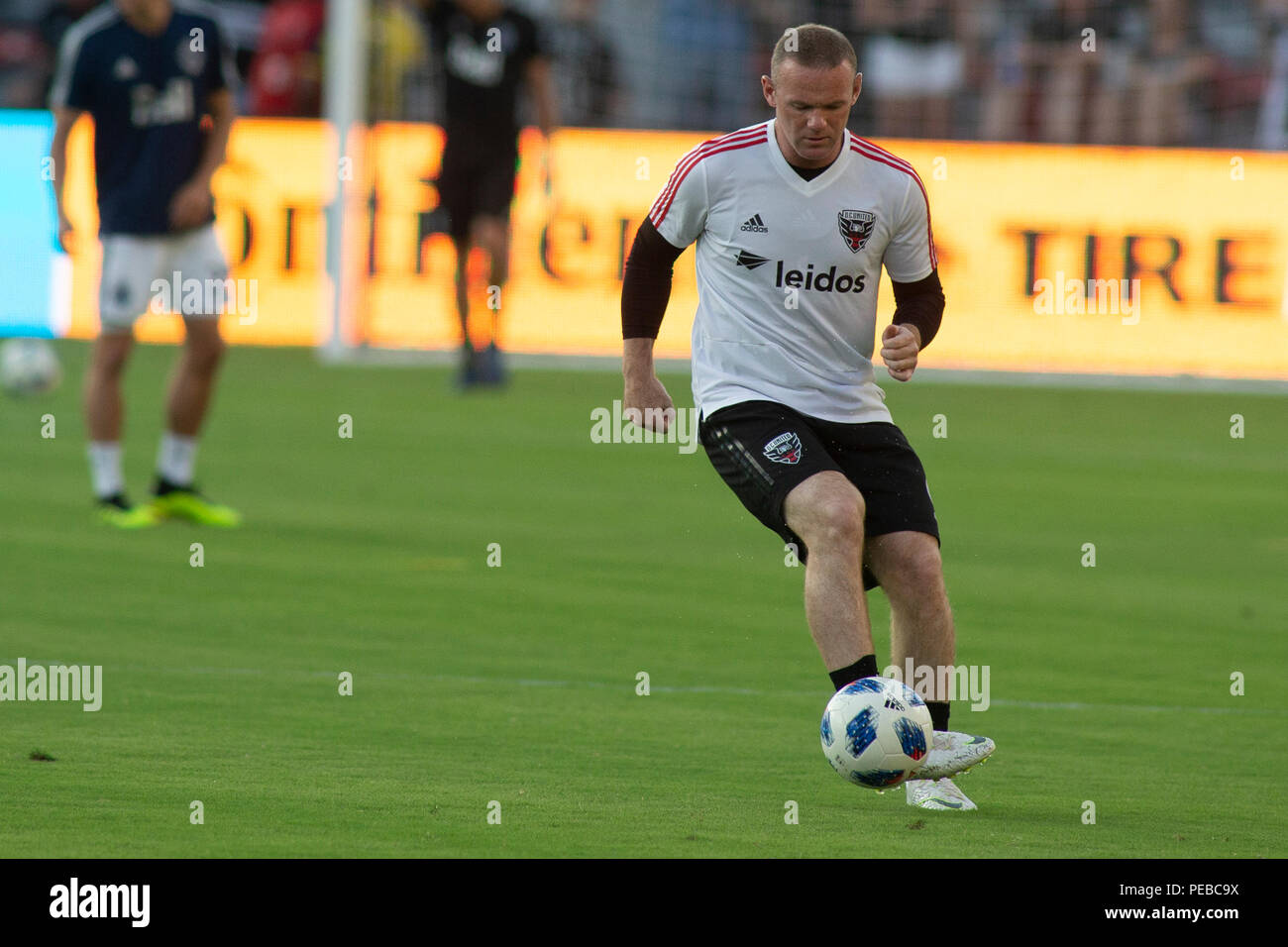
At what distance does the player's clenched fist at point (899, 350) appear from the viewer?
5.65 m

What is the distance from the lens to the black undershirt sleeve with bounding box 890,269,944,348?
6031 millimetres

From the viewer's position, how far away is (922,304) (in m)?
6.08

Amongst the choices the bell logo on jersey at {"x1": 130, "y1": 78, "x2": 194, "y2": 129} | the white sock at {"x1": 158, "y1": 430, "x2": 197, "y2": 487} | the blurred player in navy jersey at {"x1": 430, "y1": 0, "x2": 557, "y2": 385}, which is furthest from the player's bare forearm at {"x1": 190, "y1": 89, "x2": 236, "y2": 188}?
the blurred player in navy jersey at {"x1": 430, "y1": 0, "x2": 557, "y2": 385}

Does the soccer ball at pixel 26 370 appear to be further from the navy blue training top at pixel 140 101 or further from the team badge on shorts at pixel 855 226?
the team badge on shorts at pixel 855 226

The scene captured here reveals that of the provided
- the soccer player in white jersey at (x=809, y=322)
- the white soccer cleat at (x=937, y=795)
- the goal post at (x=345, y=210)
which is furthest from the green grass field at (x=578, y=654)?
the goal post at (x=345, y=210)

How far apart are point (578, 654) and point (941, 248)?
1099cm

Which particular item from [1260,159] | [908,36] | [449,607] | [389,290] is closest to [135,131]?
[449,607]

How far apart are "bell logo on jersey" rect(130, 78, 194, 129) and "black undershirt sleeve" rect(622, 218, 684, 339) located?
4917 mm

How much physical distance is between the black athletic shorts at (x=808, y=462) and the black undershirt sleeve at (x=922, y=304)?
11.0 inches

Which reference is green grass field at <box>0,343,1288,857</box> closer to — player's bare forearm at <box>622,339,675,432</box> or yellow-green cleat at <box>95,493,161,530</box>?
yellow-green cleat at <box>95,493,161,530</box>

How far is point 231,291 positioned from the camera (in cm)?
1944

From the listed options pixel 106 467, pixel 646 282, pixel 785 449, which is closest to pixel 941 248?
pixel 106 467

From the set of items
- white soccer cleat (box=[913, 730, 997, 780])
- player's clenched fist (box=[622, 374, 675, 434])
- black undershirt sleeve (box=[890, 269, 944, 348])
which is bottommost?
white soccer cleat (box=[913, 730, 997, 780])

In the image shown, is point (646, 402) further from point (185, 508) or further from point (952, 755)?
point (185, 508)
